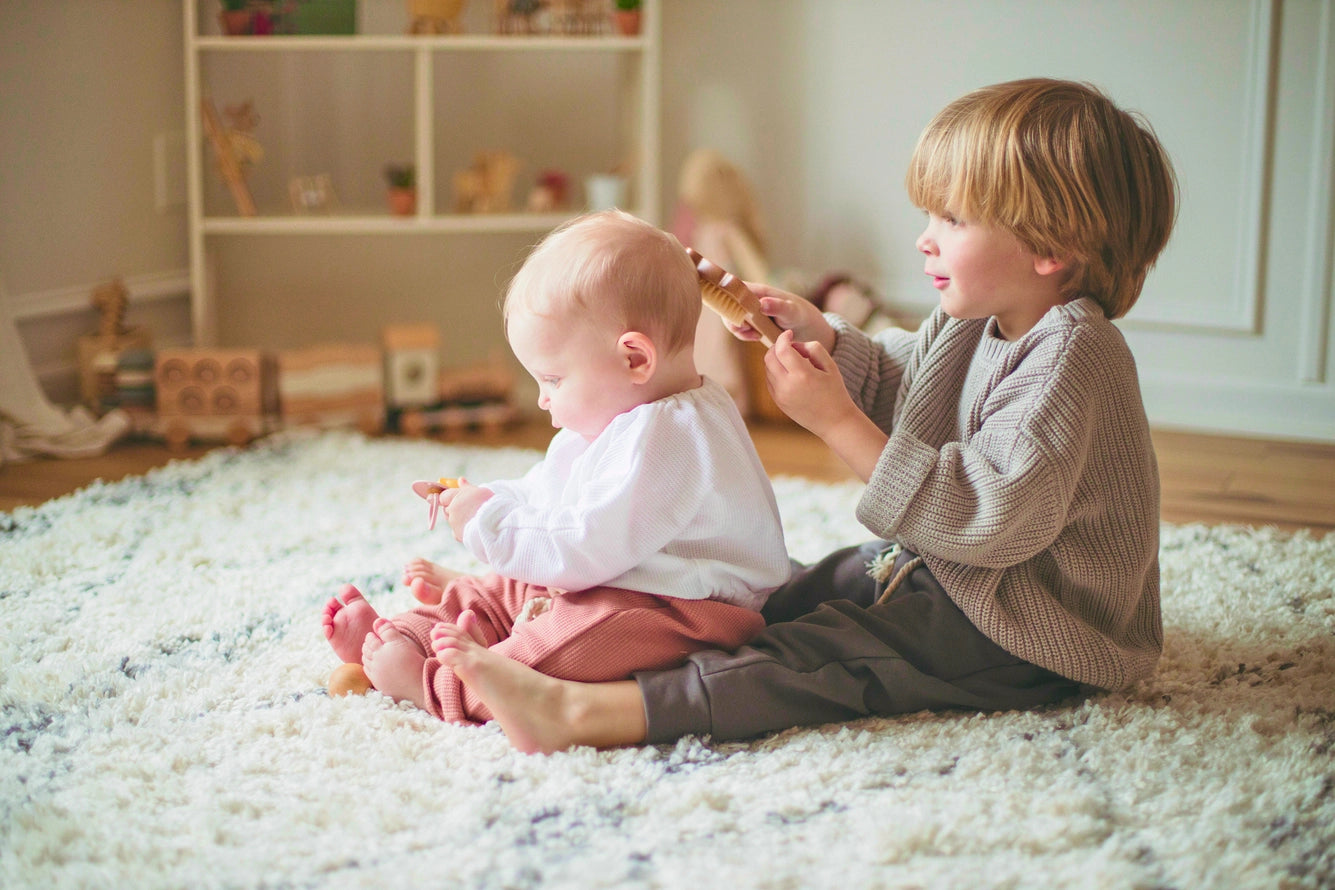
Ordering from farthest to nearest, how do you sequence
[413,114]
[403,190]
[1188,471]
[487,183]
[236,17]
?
[413,114]
[487,183]
[403,190]
[236,17]
[1188,471]

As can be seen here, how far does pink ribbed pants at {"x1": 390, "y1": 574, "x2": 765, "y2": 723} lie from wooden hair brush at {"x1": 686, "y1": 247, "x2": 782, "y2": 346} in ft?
0.82

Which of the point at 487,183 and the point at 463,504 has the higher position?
the point at 487,183

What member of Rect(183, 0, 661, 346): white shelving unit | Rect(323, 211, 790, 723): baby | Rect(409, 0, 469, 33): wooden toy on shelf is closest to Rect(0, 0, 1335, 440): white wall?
Rect(183, 0, 661, 346): white shelving unit

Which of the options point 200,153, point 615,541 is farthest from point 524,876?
point 200,153

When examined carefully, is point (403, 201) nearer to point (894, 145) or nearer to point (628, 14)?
point (628, 14)

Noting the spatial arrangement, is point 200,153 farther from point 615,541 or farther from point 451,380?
point 615,541

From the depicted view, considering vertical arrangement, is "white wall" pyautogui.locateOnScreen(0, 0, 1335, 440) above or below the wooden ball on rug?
above

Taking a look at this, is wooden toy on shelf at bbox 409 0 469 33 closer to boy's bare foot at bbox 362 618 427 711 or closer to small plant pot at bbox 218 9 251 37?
small plant pot at bbox 218 9 251 37

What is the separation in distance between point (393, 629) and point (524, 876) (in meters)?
0.34

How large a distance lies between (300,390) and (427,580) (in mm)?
A: 1116

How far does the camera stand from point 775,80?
102 inches

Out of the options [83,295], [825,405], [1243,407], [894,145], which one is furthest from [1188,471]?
[83,295]

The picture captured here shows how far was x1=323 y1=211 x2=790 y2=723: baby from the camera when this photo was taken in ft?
3.11

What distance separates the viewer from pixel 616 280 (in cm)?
96
